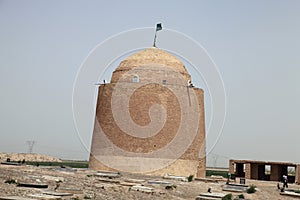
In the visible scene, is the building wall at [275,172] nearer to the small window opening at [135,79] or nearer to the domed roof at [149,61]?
the domed roof at [149,61]

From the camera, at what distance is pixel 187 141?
22.0 meters

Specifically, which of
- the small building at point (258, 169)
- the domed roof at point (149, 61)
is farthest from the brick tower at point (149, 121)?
the small building at point (258, 169)

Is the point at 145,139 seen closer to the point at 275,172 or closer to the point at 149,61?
the point at 149,61

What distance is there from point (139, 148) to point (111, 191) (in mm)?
9124

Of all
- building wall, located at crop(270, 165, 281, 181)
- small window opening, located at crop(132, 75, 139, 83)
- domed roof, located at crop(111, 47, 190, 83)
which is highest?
domed roof, located at crop(111, 47, 190, 83)

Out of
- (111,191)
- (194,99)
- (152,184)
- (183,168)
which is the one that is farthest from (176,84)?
(111,191)

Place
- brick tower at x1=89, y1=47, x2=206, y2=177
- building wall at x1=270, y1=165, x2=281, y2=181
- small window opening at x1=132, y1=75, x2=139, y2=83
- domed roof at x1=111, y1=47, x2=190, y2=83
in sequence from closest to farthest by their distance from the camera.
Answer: brick tower at x1=89, y1=47, x2=206, y2=177 < small window opening at x1=132, y1=75, x2=139, y2=83 < domed roof at x1=111, y1=47, x2=190, y2=83 < building wall at x1=270, y1=165, x2=281, y2=181

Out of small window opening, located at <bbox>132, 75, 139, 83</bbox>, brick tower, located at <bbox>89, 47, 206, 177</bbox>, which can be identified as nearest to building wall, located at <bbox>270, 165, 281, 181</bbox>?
brick tower, located at <bbox>89, 47, 206, 177</bbox>

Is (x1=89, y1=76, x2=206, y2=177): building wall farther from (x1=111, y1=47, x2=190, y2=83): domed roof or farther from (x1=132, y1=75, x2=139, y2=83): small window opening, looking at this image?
(x1=111, y1=47, x2=190, y2=83): domed roof

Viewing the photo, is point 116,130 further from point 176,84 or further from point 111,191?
point 111,191

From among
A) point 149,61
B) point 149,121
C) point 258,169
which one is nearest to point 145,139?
point 149,121

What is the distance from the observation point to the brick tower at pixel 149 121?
21109 millimetres

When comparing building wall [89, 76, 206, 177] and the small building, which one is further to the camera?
the small building

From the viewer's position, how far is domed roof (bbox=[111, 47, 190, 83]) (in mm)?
22688
